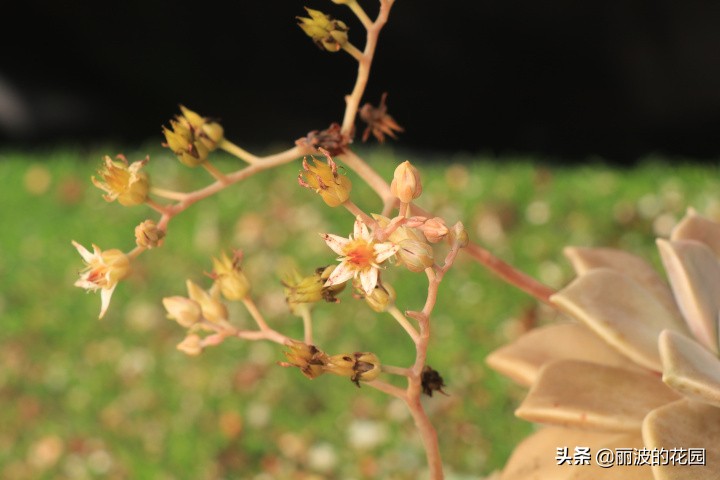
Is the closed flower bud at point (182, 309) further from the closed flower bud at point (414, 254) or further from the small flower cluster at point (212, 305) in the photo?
the closed flower bud at point (414, 254)

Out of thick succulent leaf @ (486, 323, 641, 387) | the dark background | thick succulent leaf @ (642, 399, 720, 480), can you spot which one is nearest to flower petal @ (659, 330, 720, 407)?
thick succulent leaf @ (642, 399, 720, 480)

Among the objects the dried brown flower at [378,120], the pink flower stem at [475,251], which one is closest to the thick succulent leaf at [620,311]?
the pink flower stem at [475,251]

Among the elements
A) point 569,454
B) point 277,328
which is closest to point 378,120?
point 569,454

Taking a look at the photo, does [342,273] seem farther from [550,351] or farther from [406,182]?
[550,351]

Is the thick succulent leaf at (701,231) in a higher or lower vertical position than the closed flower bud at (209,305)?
higher

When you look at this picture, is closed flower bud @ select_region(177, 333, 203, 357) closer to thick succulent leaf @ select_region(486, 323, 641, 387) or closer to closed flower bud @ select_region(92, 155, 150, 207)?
closed flower bud @ select_region(92, 155, 150, 207)

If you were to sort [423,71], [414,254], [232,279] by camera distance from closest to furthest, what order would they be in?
1. [414,254]
2. [232,279]
3. [423,71]
